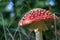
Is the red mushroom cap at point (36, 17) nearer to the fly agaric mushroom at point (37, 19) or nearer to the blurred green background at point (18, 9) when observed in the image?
the fly agaric mushroom at point (37, 19)

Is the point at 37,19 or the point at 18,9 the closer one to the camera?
the point at 37,19

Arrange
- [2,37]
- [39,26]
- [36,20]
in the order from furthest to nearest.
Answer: [2,37] < [39,26] < [36,20]

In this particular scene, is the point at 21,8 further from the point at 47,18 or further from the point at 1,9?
the point at 47,18

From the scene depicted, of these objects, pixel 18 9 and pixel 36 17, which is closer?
pixel 36 17

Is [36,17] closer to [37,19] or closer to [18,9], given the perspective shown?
[37,19]

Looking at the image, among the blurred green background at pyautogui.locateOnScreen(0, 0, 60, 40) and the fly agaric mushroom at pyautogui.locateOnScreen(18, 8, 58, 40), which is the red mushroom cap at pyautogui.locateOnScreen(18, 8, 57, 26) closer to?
the fly agaric mushroom at pyautogui.locateOnScreen(18, 8, 58, 40)

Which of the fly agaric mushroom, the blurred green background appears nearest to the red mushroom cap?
the fly agaric mushroom

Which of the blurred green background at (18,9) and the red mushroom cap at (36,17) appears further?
the blurred green background at (18,9)

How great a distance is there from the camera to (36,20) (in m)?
1.49

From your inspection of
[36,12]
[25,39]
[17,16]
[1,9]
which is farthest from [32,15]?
[1,9]

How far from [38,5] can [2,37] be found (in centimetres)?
51

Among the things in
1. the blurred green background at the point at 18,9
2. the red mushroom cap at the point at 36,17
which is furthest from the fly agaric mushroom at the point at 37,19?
the blurred green background at the point at 18,9

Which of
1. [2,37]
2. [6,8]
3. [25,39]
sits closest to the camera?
[25,39]

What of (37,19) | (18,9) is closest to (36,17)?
(37,19)
